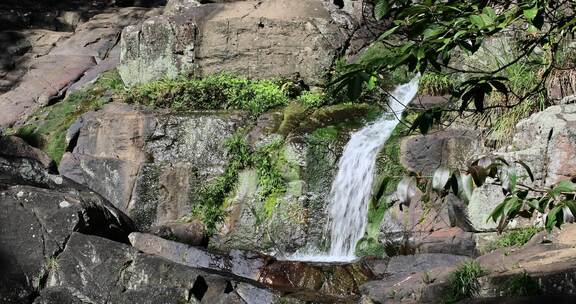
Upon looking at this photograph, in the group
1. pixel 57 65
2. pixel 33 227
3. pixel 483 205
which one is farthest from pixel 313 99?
pixel 57 65

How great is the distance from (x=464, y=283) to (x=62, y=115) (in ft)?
27.8

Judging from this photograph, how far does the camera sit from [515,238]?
735cm

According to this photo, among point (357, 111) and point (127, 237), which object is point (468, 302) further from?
point (357, 111)

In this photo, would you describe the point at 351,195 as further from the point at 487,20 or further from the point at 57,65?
the point at 57,65

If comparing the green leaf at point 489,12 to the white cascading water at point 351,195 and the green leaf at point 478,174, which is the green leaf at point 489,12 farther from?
the white cascading water at point 351,195

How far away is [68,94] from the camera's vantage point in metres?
13.4

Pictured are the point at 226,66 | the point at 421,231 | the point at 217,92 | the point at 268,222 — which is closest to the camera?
the point at 421,231

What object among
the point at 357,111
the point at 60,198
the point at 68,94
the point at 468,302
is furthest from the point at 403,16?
the point at 68,94

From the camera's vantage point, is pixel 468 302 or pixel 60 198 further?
pixel 60 198

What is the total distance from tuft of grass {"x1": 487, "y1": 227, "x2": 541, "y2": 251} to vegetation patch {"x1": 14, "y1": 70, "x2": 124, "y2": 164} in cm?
649

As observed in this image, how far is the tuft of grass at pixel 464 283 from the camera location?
5652mm

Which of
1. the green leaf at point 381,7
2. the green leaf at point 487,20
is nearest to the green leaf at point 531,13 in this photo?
the green leaf at point 487,20

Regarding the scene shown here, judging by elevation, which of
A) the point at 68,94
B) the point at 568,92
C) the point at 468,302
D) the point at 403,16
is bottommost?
the point at 68,94

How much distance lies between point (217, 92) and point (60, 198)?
4.05m
